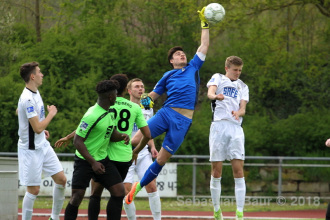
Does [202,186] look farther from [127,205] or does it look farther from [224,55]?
[127,205]

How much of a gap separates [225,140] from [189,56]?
37.0 ft

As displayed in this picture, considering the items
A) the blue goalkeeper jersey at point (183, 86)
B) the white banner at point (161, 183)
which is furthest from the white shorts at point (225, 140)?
the white banner at point (161, 183)

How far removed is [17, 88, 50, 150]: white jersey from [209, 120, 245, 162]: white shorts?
2734 millimetres

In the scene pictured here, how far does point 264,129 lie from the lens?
749 inches

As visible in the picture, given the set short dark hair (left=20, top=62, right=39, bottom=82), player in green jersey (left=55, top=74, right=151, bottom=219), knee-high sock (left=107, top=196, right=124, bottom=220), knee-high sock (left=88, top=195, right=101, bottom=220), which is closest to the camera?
knee-high sock (left=107, top=196, right=124, bottom=220)

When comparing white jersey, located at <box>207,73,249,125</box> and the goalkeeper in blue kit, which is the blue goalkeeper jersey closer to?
the goalkeeper in blue kit

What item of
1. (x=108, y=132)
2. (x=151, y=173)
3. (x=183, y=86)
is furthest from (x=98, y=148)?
(x=183, y=86)

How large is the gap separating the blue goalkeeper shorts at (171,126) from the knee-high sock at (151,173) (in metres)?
0.29

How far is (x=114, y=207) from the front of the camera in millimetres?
7699

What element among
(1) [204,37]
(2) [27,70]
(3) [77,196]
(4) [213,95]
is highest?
(1) [204,37]

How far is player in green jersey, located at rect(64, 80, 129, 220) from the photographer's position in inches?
290

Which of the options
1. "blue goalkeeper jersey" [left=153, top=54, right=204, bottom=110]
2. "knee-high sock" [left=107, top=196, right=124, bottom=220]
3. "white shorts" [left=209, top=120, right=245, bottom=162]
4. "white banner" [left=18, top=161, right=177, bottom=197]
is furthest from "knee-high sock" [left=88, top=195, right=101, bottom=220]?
"white banner" [left=18, top=161, right=177, bottom=197]

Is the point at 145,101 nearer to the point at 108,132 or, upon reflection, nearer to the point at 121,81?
the point at 121,81

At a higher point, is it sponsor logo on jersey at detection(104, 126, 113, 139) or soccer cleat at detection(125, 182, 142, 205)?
sponsor logo on jersey at detection(104, 126, 113, 139)
